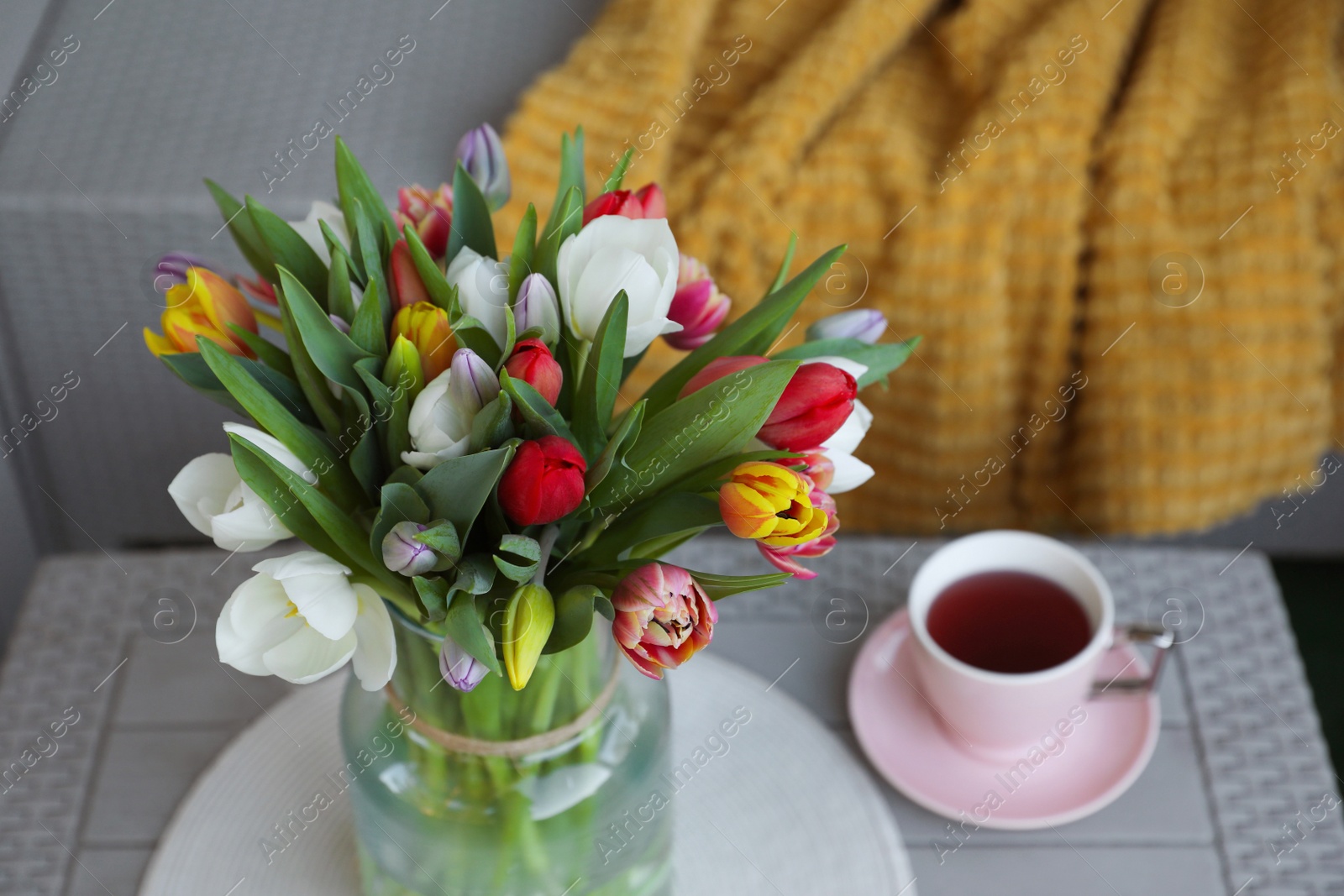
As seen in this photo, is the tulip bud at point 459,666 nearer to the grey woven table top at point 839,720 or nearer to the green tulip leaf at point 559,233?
the green tulip leaf at point 559,233

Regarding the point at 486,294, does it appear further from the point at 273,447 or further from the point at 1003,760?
the point at 1003,760

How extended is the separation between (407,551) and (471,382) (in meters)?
0.06

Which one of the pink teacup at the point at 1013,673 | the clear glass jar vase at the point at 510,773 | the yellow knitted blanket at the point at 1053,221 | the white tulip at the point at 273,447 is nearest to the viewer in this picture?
the white tulip at the point at 273,447

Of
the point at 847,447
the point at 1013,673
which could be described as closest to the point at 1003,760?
the point at 1013,673

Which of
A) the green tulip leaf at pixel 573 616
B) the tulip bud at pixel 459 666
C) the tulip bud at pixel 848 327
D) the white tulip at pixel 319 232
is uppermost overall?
the white tulip at pixel 319 232

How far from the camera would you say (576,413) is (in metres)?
0.44

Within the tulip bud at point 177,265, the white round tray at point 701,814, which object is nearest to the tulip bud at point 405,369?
the tulip bud at point 177,265

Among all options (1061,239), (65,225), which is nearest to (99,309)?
(65,225)

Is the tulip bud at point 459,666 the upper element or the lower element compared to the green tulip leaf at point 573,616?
upper

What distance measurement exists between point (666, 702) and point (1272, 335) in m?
0.71

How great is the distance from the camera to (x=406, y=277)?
0.42 metres

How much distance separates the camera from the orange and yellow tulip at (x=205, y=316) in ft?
1.39

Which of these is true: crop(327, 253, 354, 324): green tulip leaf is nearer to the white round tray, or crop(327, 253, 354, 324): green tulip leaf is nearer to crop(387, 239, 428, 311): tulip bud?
crop(387, 239, 428, 311): tulip bud

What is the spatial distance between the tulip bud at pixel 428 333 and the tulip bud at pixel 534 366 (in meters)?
0.03
